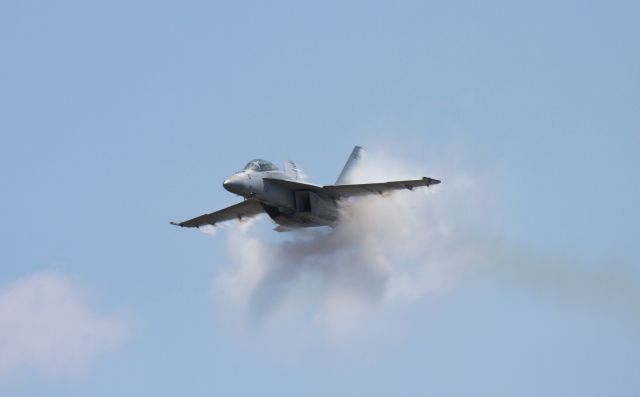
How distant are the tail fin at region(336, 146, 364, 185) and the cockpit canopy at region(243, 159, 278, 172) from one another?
288 inches

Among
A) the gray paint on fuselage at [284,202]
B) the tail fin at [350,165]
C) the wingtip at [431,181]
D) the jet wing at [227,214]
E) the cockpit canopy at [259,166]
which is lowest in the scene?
the wingtip at [431,181]

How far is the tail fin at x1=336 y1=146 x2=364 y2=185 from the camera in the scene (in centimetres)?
7915

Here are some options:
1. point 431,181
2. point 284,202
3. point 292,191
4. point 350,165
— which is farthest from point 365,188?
point 350,165

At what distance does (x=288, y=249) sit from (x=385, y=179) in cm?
662

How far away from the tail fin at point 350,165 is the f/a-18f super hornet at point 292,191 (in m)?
5.13

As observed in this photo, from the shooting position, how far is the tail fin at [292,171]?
2899 inches

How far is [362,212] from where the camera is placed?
75625 millimetres

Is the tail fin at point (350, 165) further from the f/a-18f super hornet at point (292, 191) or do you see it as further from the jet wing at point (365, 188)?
the jet wing at point (365, 188)

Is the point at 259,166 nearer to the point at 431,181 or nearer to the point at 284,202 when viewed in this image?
the point at 284,202

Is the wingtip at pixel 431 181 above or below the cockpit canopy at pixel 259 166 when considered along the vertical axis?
below

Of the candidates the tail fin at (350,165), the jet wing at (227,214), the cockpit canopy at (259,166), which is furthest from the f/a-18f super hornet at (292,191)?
the tail fin at (350,165)

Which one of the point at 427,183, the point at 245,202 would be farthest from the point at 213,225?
the point at 427,183

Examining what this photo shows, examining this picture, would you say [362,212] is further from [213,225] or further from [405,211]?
[213,225]

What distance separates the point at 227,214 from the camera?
255 feet
